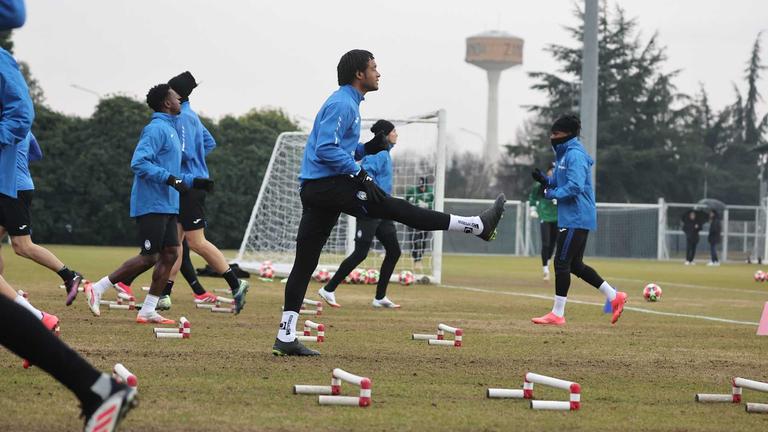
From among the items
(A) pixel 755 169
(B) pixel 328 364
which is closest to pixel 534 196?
(B) pixel 328 364

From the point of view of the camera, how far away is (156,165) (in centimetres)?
1092

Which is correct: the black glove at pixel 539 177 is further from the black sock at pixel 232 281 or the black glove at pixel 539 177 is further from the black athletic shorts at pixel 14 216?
the black athletic shorts at pixel 14 216

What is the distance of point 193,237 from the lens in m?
12.5

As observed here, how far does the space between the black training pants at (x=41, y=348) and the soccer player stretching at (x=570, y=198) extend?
8.03 m

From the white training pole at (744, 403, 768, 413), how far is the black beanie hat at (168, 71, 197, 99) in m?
7.50

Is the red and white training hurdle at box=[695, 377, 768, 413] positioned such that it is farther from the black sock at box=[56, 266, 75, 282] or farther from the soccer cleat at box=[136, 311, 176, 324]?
the black sock at box=[56, 266, 75, 282]

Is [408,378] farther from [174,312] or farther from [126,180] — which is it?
[126,180]

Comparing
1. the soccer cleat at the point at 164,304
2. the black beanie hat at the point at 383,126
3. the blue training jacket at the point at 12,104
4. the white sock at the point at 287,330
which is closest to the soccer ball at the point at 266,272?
the black beanie hat at the point at 383,126

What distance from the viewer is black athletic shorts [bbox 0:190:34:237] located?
9499 millimetres

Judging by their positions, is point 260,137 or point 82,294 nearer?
point 82,294

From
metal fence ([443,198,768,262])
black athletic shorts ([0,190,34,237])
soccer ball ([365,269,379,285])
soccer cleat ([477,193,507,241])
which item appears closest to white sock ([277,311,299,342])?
soccer cleat ([477,193,507,241])

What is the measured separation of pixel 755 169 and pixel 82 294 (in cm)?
6578

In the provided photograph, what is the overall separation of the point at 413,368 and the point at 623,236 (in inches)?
1689

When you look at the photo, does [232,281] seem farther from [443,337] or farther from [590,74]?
[590,74]
